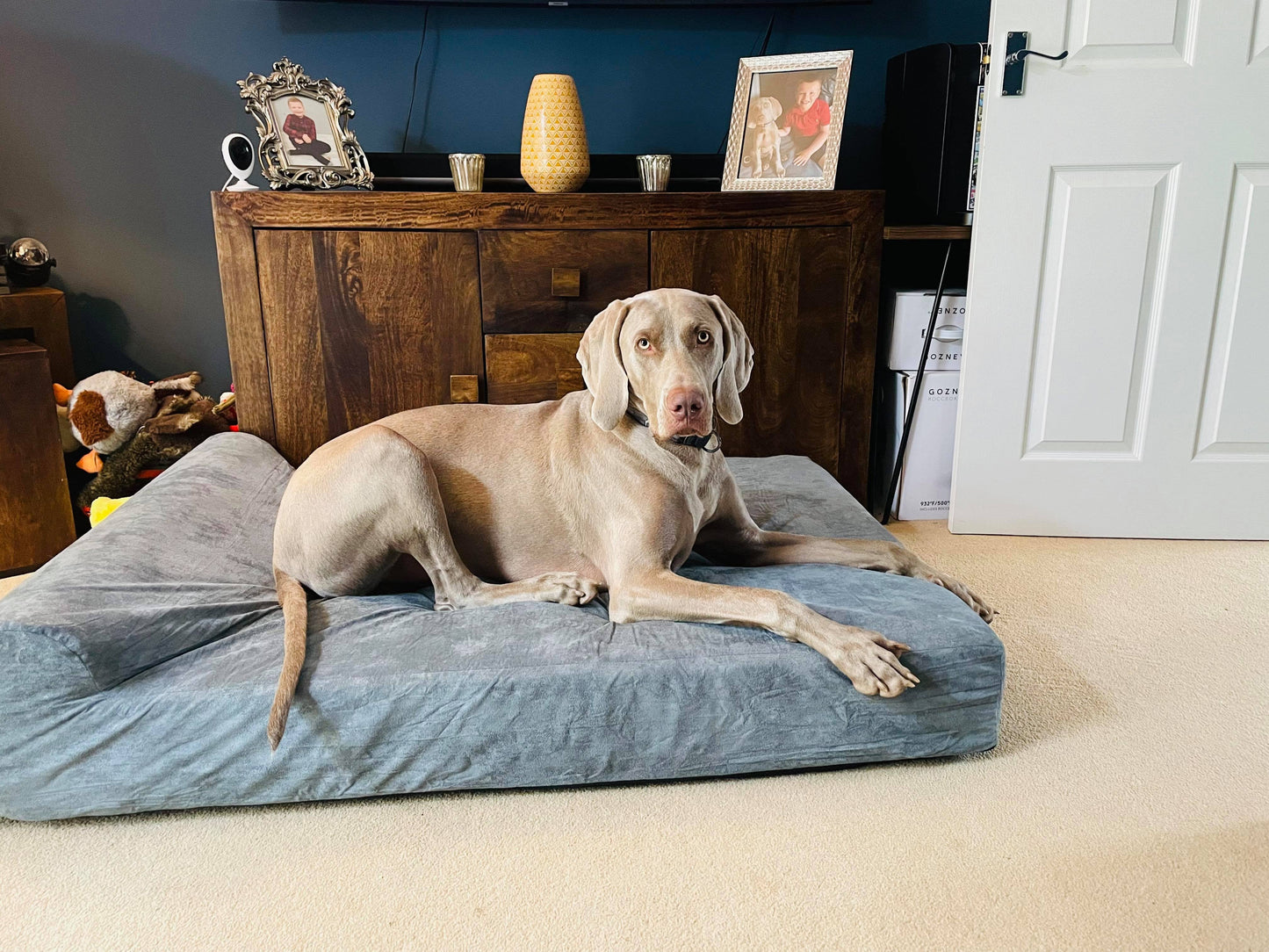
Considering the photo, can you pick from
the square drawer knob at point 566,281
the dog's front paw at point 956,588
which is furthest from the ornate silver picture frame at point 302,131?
the dog's front paw at point 956,588

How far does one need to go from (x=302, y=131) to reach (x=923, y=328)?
1832 millimetres

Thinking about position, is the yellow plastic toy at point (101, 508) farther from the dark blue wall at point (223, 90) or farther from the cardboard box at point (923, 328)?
the cardboard box at point (923, 328)

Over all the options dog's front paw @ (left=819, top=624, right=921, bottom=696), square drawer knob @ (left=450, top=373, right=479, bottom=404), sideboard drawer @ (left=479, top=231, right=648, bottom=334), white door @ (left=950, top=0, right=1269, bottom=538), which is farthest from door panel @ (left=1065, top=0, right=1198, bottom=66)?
dog's front paw @ (left=819, top=624, right=921, bottom=696)

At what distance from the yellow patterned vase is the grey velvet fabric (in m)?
1.40

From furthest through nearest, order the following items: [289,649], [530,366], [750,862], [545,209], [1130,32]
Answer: [530,366]
[545,209]
[1130,32]
[289,649]
[750,862]

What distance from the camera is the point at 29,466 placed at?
2.45m

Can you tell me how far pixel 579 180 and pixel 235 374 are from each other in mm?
1080

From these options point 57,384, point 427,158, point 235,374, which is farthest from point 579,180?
point 57,384

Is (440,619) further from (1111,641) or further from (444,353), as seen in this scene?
(1111,641)

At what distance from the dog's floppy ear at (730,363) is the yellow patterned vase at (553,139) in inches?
40.5

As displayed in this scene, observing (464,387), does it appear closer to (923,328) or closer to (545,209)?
(545,209)

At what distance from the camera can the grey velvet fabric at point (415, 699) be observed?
145cm

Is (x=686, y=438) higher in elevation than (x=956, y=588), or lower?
higher

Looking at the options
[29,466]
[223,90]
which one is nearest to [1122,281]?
[223,90]
